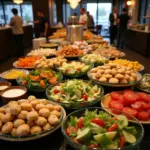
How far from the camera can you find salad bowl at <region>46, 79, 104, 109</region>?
98 centimetres

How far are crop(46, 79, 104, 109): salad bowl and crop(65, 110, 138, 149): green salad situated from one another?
211mm

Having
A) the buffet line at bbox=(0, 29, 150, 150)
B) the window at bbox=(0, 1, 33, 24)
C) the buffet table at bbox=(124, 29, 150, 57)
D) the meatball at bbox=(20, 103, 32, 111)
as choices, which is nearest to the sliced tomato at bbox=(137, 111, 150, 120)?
the buffet line at bbox=(0, 29, 150, 150)

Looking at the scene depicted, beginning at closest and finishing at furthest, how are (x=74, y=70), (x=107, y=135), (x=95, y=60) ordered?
(x=107, y=135)
(x=74, y=70)
(x=95, y=60)

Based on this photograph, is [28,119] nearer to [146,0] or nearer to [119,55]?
[119,55]

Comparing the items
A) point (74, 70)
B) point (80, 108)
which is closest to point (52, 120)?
point (80, 108)

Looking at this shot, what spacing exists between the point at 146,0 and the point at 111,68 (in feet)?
25.1

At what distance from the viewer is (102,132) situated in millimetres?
669

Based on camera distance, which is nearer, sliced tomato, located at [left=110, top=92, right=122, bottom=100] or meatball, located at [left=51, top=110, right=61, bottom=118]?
meatball, located at [left=51, top=110, right=61, bottom=118]

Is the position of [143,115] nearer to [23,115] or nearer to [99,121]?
[99,121]

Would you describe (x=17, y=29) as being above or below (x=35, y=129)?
above

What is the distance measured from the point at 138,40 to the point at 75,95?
5654 mm

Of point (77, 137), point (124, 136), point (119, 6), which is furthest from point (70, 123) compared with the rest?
point (119, 6)

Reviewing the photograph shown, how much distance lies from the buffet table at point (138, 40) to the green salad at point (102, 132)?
17.0 ft

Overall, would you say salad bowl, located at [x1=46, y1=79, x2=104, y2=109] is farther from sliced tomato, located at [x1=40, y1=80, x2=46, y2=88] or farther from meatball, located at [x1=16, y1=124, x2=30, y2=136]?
meatball, located at [x1=16, y1=124, x2=30, y2=136]
